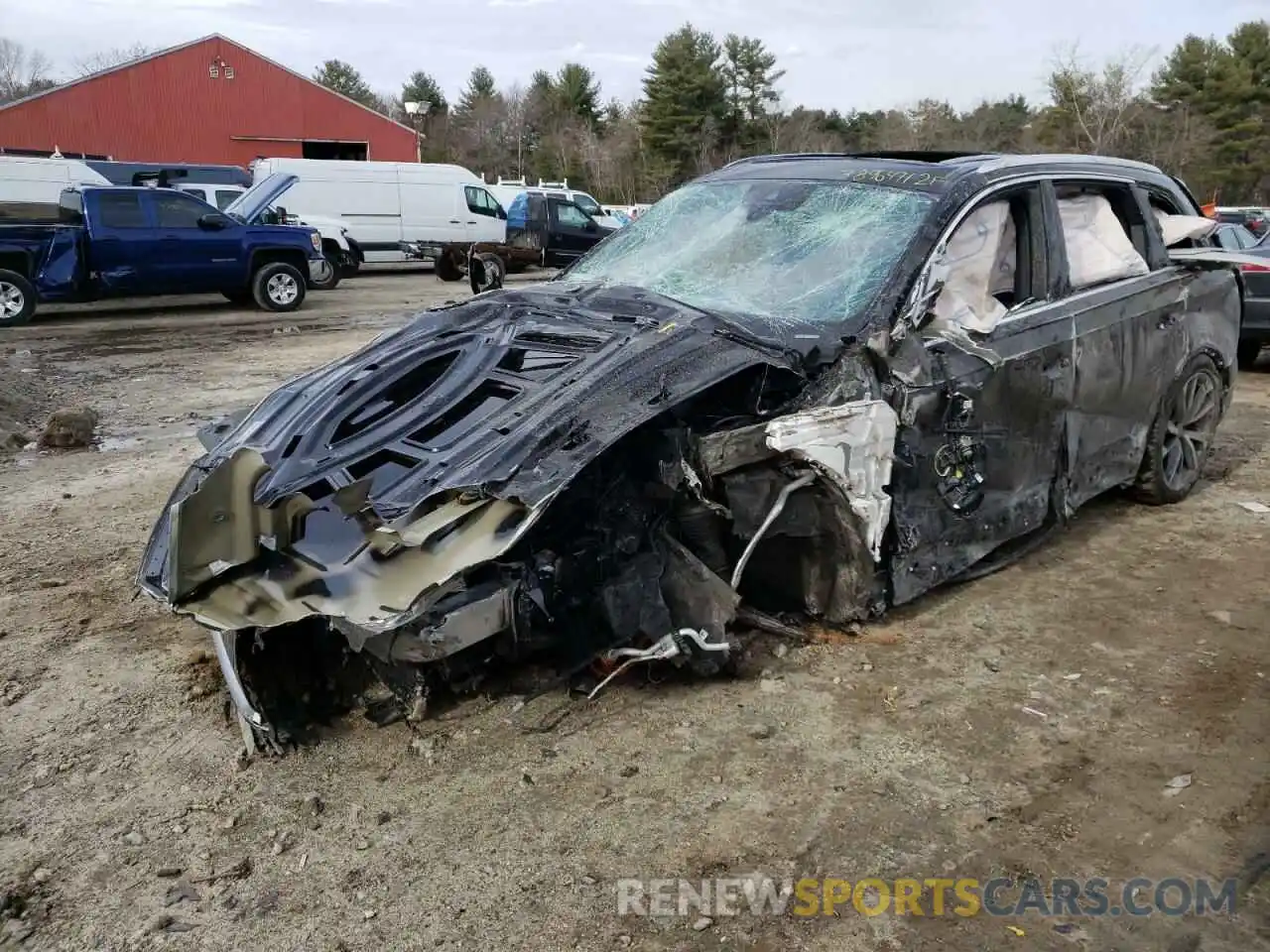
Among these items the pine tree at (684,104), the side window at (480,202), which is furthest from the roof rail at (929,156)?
the pine tree at (684,104)

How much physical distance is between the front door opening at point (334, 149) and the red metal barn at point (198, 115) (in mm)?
39

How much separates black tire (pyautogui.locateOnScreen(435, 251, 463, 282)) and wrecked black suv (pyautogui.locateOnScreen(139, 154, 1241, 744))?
1535 cm

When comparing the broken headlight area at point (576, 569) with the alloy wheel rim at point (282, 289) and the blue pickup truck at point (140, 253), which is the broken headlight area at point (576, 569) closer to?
the blue pickup truck at point (140, 253)

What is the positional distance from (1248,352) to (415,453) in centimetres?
995

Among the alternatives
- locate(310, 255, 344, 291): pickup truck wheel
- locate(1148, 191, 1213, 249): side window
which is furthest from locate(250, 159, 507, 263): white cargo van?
locate(1148, 191, 1213, 249): side window

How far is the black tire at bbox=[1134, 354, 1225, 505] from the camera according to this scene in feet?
17.1

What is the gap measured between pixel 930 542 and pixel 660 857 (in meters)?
1.76

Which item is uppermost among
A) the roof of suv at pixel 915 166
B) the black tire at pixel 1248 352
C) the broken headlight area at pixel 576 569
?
the roof of suv at pixel 915 166

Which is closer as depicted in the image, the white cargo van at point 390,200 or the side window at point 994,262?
the side window at point 994,262

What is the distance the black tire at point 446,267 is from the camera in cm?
1950

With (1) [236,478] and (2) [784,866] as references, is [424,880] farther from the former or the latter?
(1) [236,478]

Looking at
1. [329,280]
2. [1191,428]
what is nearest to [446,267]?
[329,280]

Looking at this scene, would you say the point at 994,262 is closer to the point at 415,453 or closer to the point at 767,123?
the point at 415,453

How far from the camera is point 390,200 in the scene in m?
21.1
